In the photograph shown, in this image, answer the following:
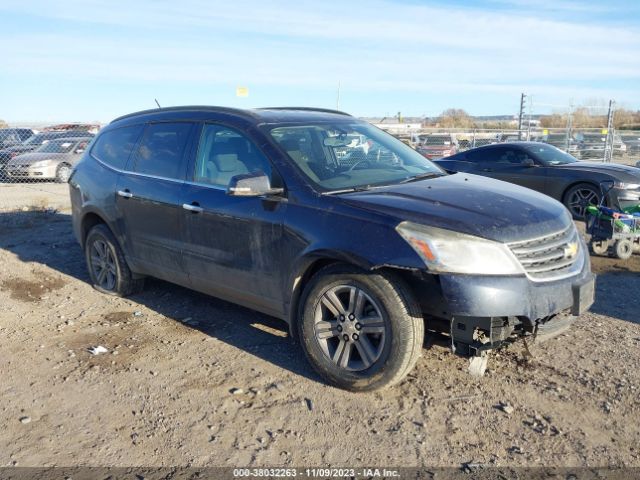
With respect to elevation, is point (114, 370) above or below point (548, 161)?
below

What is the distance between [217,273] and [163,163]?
1202 millimetres

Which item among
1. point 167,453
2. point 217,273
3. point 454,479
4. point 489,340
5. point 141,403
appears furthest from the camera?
point 217,273

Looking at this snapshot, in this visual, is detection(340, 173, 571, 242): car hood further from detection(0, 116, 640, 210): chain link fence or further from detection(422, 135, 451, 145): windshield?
detection(422, 135, 451, 145): windshield

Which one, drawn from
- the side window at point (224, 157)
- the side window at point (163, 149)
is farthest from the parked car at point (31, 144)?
the side window at point (224, 157)

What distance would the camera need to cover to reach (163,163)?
16.6 ft

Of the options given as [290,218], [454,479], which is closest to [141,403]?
[290,218]

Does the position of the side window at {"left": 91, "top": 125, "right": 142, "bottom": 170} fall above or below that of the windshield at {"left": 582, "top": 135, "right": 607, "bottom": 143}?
above

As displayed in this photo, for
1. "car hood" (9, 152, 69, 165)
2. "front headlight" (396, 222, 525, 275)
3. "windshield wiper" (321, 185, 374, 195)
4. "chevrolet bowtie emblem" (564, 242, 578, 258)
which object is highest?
"windshield wiper" (321, 185, 374, 195)

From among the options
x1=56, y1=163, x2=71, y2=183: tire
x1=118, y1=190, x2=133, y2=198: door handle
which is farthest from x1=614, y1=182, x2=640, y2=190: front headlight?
x1=56, y1=163, x2=71, y2=183: tire

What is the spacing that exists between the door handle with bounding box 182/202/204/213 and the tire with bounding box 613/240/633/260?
534cm

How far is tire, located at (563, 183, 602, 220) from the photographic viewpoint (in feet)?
31.7

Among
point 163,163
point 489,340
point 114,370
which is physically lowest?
point 114,370

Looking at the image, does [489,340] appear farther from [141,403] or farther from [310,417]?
[141,403]

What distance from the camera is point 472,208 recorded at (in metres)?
3.62
